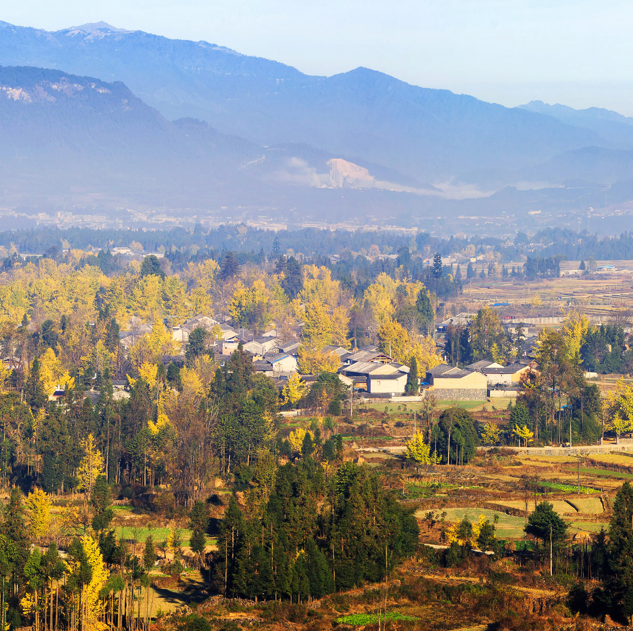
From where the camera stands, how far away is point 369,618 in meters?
31.0

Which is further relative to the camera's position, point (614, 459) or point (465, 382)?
point (465, 382)

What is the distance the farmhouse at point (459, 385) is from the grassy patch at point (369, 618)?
42685 millimetres

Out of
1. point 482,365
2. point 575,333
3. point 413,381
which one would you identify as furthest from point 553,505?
point 575,333

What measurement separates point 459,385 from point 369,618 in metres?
44.2

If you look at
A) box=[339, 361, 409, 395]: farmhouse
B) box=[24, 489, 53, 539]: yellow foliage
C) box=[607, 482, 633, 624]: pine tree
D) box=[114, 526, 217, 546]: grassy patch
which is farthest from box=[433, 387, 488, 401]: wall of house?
box=[607, 482, 633, 624]: pine tree

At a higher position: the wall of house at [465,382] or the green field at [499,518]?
the wall of house at [465,382]

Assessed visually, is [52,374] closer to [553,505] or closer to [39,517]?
Answer: [39,517]

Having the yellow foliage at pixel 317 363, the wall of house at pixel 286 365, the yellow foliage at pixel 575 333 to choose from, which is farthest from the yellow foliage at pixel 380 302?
the yellow foliage at pixel 575 333

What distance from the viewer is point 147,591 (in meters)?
32.5

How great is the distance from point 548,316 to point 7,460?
77.3m

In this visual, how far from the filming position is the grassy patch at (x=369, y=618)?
30516 mm

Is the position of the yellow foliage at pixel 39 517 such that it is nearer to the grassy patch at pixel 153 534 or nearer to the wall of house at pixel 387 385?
the grassy patch at pixel 153 534

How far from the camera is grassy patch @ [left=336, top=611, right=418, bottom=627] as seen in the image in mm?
30516

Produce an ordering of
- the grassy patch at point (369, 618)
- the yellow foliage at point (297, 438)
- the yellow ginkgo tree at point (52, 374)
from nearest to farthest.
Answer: the grassy patch at point (369, 618) → the yellow foliage at point (297, 438) → the yellow ginkgo tree at point (52, 374)
